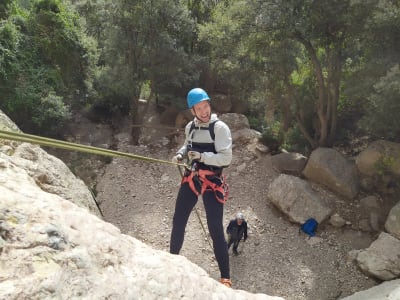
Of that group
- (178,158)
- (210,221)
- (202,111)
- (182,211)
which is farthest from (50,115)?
(210,221)

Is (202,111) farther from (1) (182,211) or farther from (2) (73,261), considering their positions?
(2) (73,261)

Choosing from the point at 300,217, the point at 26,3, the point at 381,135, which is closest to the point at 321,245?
the point at 300,217

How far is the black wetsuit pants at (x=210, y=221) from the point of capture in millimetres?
4734

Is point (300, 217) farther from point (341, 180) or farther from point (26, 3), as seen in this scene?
point (26, 3)

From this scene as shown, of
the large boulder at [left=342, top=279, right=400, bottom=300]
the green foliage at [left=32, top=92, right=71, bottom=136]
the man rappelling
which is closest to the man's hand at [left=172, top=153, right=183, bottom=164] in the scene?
the man rappelling

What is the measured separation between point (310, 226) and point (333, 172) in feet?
5.80

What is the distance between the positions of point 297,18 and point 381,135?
12.8 feet

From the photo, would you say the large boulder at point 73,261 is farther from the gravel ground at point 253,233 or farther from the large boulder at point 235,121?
the large boulder at point 235,121

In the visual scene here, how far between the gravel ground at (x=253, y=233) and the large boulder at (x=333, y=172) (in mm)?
469

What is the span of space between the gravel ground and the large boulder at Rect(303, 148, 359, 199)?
47 centimetres

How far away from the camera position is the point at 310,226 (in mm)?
8828

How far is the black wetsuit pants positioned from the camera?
4.73m

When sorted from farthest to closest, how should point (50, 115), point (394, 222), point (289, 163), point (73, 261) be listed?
1. point (50, 115)
2. point (289, 163)
3. point (394, 222)
4. point (73, 261)

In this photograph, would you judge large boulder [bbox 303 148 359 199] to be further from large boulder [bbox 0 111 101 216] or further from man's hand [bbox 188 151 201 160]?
large boulder [bbox 0 111 101 216]
